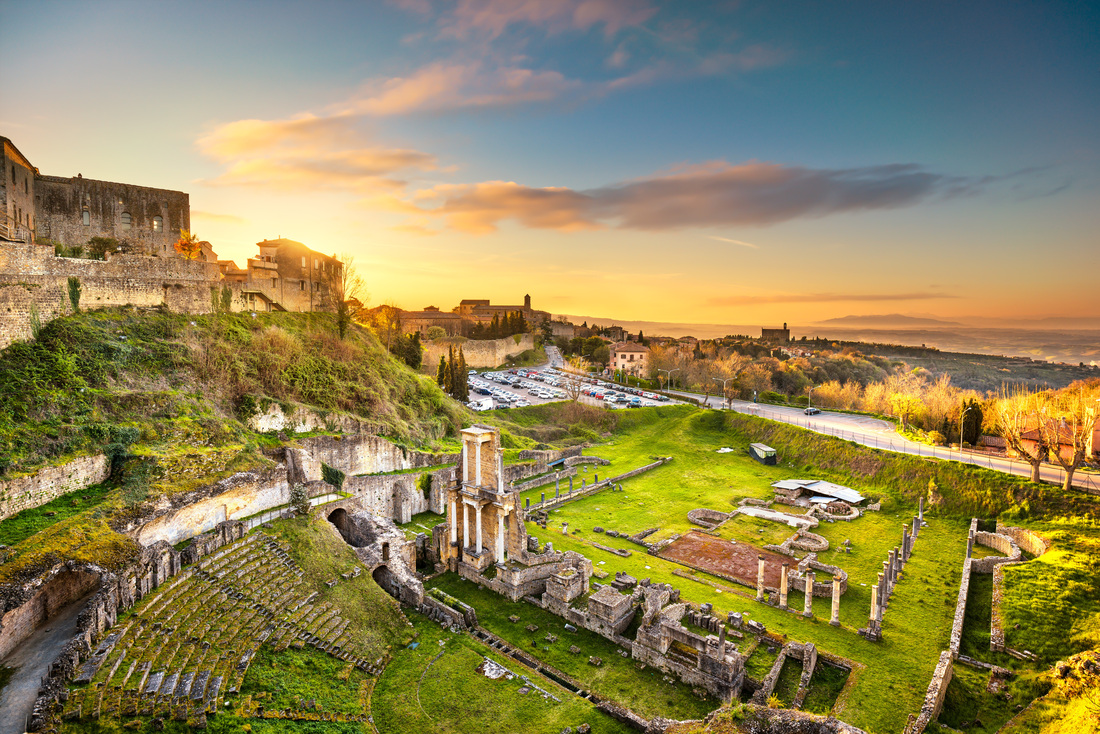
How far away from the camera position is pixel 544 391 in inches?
2488

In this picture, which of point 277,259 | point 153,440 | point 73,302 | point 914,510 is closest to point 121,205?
point 277,259

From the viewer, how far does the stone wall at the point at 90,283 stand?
21.8 meters

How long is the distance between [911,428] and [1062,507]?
17575mm

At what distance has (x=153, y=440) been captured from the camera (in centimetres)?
2105

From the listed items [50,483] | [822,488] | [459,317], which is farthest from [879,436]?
[459,317]

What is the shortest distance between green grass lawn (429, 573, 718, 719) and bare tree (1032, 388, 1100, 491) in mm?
27543

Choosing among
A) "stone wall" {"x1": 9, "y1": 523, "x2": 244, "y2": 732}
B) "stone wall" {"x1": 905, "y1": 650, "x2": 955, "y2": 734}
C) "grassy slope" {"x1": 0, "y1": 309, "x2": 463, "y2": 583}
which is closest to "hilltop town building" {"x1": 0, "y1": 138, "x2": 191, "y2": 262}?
"grassy slope" {"x1": 0, "y1": 309, "x2": 463, "y2": 583}

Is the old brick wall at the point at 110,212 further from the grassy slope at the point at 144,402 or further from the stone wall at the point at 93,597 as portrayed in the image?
the stone wall at the point at 93,597

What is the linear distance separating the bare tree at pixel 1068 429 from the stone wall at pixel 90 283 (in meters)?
51.1

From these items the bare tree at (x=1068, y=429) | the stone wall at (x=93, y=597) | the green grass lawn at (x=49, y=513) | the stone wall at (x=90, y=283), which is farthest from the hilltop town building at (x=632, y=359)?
the green grass lawn at (x=49, y=513)

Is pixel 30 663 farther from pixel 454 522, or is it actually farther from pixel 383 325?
pixel 383 325

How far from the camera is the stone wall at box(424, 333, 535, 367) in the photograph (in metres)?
70.2

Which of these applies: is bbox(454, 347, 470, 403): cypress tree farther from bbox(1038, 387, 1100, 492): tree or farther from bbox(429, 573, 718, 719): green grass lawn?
bbox(1038, 387, 1100, 492): tree

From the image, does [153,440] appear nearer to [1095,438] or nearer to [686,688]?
[686,688]
